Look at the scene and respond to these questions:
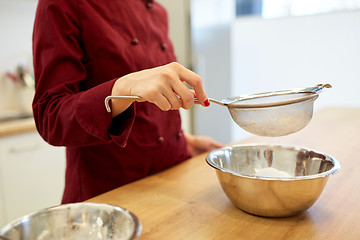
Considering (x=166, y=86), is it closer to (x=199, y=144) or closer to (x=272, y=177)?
(x=272, y=177)

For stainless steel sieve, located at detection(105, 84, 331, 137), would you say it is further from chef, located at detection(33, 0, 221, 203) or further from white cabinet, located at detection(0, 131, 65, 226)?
white cabinet, located at detection(0, 131, 65, 226)


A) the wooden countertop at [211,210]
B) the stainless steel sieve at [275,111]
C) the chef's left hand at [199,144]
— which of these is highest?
the stainless steel sieve at [275,111]

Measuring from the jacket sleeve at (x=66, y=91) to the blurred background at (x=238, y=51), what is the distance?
1.16 metres

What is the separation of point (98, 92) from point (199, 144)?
534mm

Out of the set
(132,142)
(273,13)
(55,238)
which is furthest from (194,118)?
(55,238)

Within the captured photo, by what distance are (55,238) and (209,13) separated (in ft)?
7.71

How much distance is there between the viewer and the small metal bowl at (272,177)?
0.61 metres

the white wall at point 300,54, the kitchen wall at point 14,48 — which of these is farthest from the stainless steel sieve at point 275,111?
the white wall at point 300,54

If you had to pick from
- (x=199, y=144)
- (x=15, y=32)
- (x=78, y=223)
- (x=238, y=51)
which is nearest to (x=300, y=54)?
(x=238, y=51)

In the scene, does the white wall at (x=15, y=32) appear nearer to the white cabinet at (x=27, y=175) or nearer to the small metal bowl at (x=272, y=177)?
the white cabinet at (x=27, y=175)

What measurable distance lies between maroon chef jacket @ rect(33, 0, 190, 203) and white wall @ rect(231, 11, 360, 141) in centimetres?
173

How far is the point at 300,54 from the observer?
2570 millimetres

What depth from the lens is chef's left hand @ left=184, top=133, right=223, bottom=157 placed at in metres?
1.13

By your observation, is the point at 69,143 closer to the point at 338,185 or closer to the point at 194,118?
the point at 338,185
